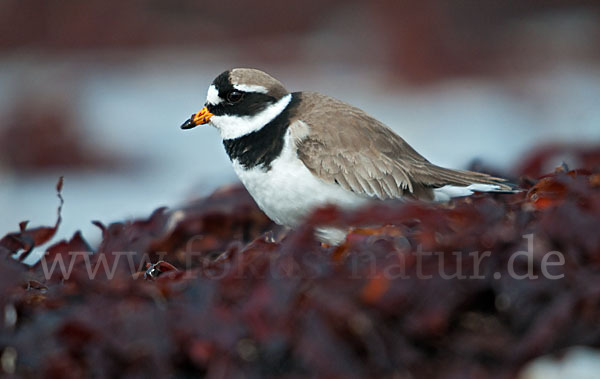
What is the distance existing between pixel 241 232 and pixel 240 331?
1.78 m

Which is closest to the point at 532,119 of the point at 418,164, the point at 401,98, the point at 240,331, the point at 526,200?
the point at 401,98

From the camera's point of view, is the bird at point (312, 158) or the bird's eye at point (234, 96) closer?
the bird at point (312, 158)

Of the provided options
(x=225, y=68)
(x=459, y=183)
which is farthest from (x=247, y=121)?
(x=225, y=68)

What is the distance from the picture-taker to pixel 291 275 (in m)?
1.96

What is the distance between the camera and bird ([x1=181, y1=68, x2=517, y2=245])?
126 inches

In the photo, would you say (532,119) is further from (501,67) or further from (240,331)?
(240,331)

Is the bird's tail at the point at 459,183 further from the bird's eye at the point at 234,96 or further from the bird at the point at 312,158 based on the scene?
the bird's eye at the point at 234,96

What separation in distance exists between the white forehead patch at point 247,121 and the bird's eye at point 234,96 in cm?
8

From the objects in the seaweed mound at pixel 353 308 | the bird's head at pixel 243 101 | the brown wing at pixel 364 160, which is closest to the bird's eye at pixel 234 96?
the bird's head at pixel 243 101

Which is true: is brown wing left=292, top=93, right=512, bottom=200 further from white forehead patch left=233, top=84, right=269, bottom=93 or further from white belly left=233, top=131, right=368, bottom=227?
white forehead patch left=233, top=84, right=269, bottom=93

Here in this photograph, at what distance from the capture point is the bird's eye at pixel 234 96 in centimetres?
350

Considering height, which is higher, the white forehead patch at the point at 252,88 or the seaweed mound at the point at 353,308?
the white forehead patch at the point at 252,88

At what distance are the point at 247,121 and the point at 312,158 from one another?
42 cm

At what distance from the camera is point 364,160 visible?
327cm
